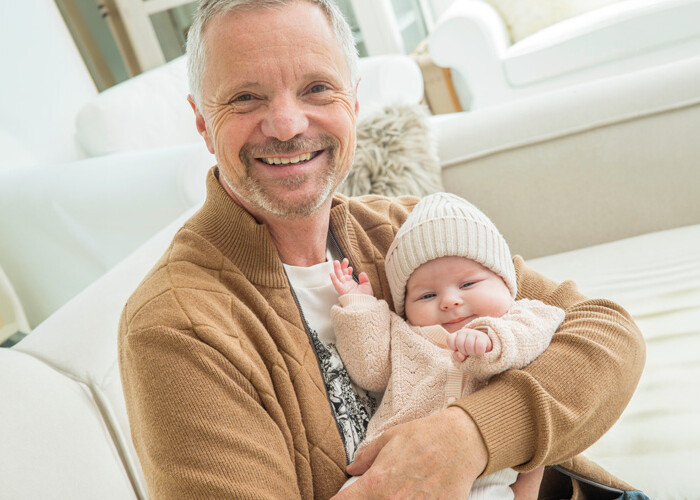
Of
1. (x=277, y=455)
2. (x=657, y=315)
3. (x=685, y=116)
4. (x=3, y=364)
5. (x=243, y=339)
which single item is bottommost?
(x=657, y=315)

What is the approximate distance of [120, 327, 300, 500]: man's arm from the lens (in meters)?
0.85

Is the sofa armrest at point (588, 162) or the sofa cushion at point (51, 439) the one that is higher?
the sofa cushion at point (51, 439)

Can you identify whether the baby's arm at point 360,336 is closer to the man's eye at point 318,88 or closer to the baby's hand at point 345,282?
the baby's hand at point 345,282

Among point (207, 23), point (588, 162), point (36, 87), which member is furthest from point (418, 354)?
point (36, 87)

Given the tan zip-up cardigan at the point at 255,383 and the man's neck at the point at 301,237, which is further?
the man's neck at the point at 301,237

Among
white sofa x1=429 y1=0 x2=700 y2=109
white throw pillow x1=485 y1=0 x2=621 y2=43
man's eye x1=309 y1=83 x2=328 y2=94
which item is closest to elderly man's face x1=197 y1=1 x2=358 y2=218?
man's eye x1=309 y1=83 x2=328 y2=94

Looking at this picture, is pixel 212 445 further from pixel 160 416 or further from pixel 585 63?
pixel 585 63

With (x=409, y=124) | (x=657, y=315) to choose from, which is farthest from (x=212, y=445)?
(x=409, y=124)

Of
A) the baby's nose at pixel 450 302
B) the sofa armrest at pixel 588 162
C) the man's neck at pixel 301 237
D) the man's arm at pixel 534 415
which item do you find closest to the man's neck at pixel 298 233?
the man's neck at pixel 301 237

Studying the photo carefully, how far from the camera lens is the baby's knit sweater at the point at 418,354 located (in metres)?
1.05

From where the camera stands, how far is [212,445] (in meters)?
0.86

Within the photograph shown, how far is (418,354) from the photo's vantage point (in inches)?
45.7

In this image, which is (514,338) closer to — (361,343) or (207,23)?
(361,343)

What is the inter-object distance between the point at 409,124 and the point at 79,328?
49.9 inches
